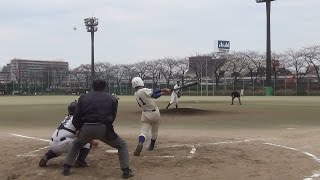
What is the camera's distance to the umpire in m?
6.50

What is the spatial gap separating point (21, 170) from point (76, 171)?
2.95 ft

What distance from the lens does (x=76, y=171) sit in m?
6.98

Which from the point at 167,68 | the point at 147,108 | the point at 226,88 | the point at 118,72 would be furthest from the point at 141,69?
the point at 147,108

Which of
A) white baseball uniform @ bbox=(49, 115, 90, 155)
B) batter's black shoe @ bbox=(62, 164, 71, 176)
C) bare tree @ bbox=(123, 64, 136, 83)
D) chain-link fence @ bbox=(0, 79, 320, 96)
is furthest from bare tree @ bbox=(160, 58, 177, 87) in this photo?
batter's black shoe @ bbox=(62, 164, 71, 176)

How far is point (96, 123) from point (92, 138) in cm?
23

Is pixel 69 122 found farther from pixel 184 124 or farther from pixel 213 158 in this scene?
pixel 184 124

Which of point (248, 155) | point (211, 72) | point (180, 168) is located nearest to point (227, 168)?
point (180, 168)

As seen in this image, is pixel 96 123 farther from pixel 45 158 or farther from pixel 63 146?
pixel 45 158

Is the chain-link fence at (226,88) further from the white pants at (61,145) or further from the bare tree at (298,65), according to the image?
the white pants at (61,145)

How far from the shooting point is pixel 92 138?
21.5 feet

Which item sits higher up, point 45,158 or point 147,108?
point 147,108

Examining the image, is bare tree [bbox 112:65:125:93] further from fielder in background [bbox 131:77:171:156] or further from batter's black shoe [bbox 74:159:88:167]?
batter's black shoe [bbox 74:159:88:167]

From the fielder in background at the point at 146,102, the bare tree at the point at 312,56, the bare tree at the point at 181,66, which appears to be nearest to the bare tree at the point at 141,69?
the bare tree at the point at 181,66

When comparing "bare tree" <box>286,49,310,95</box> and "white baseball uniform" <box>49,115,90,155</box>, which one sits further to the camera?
"bare tree" <box>286,49,310,95</box>
